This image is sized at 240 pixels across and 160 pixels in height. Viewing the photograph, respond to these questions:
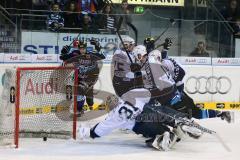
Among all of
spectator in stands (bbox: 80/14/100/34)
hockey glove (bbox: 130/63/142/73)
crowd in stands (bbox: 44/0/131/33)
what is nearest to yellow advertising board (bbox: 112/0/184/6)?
crowd in stands (bbox: 44/0/131/33)

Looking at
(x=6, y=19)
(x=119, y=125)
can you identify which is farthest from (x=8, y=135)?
(x=6, y=19)

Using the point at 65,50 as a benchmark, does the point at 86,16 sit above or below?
above

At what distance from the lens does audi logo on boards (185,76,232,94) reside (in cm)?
1105

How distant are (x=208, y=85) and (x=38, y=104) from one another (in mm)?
4412

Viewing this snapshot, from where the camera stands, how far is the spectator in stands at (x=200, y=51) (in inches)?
457

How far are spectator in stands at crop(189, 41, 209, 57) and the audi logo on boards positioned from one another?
65cm

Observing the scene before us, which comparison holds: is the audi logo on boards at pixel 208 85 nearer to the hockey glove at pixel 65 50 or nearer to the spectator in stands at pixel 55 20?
the hockey glove at pixel 65 50

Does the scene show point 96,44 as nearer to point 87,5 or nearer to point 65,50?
point 65,50

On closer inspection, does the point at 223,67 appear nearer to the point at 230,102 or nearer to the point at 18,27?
the point at 230,102

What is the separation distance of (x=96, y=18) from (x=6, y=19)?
5.42 ft

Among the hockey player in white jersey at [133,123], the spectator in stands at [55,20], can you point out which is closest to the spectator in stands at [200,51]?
the spectator in stands at [55,20]

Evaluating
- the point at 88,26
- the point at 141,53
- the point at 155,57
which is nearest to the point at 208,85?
the point at 88,26

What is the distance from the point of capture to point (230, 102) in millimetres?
11219

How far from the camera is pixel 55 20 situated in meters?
11.1
